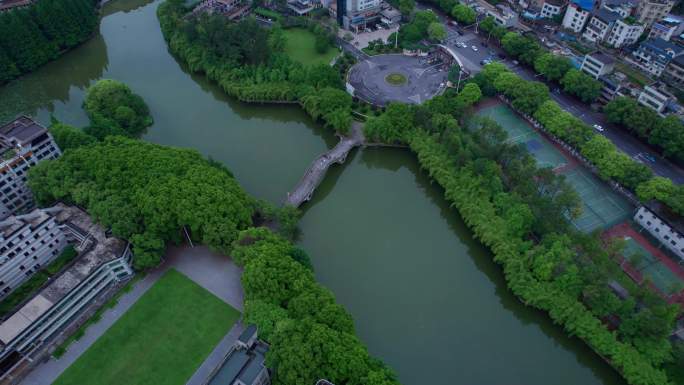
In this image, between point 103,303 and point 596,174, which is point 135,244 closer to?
point 103,303

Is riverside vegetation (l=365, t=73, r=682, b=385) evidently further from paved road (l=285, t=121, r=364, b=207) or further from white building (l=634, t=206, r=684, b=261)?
white building (l=634, t=206, r=684, b=261)

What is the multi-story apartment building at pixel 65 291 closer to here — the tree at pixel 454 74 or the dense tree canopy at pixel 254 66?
the dense tree canopy at pixel 254 66

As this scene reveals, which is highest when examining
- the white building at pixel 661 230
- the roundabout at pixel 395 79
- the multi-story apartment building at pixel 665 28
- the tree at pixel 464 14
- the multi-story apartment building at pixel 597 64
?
the multi-story apartment building at pixel 665 28

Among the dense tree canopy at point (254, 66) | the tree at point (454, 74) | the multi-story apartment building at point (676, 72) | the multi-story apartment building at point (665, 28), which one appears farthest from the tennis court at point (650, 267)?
the multi-story apartment building at point (665, 28)

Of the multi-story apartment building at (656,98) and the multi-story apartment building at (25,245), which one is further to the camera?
the multi-story apartment building at (656,98)

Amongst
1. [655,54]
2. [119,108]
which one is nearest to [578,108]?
[655,54]

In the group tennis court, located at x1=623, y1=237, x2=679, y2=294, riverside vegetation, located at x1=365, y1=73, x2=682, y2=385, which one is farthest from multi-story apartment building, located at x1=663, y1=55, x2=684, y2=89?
tennis court, located at x1=623, y1=237, x2=679, y2=294
